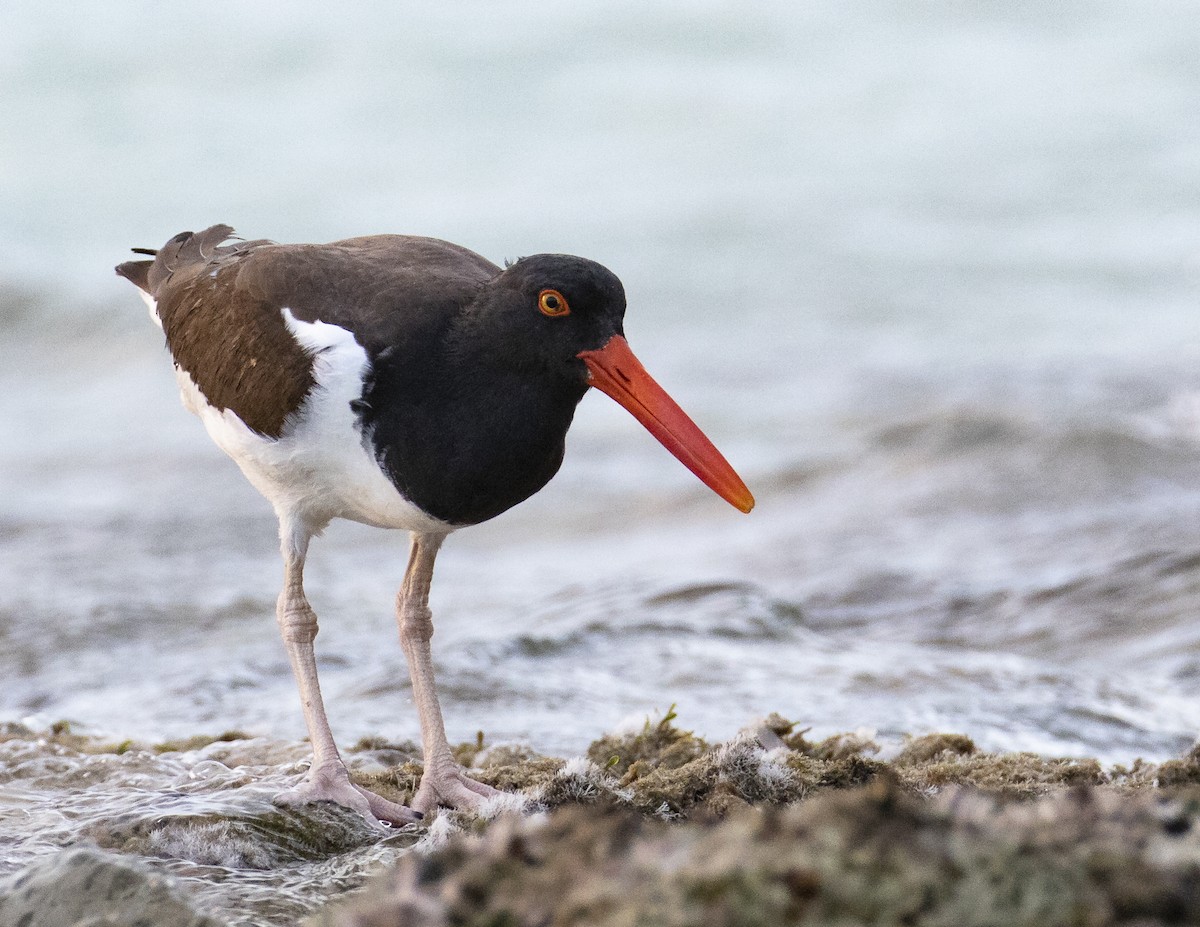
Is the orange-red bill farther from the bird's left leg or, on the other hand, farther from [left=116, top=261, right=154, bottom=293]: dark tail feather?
[left=116, top=261, right=154, bottom=293]: dark tail feather

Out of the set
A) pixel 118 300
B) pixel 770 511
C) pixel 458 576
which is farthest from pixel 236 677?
pixel 118 300

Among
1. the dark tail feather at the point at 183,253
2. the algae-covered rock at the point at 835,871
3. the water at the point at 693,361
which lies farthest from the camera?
the water at the point at 693,361

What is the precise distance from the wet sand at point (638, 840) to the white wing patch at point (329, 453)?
78 cm

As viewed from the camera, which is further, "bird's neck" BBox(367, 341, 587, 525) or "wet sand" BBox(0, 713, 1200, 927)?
"bird's neck" BBox(367, 341, 587, 525)

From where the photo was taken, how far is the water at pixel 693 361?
20.1 ft

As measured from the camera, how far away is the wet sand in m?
1.74

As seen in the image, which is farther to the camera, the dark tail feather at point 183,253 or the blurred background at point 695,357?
the blurred background at point 695,357

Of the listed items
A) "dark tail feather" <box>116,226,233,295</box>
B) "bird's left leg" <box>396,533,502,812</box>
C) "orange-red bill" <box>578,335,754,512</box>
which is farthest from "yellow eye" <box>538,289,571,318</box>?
"dark tail feather" <box>116,226,233,295</box>

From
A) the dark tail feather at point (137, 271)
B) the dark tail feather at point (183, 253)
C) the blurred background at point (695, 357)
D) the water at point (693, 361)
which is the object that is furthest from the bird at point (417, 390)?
the blurred background at point (695, 357)

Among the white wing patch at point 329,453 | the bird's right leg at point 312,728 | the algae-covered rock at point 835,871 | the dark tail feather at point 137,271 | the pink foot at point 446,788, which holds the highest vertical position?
the dark tail feather at point 137,271

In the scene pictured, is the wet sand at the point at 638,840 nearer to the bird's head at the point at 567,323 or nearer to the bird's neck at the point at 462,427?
the bird's neck at the point at 462,427

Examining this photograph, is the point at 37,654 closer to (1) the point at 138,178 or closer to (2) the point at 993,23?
(1) the point at 138,178

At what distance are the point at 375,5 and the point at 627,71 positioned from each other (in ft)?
12.5

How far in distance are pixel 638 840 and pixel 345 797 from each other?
2147mm
